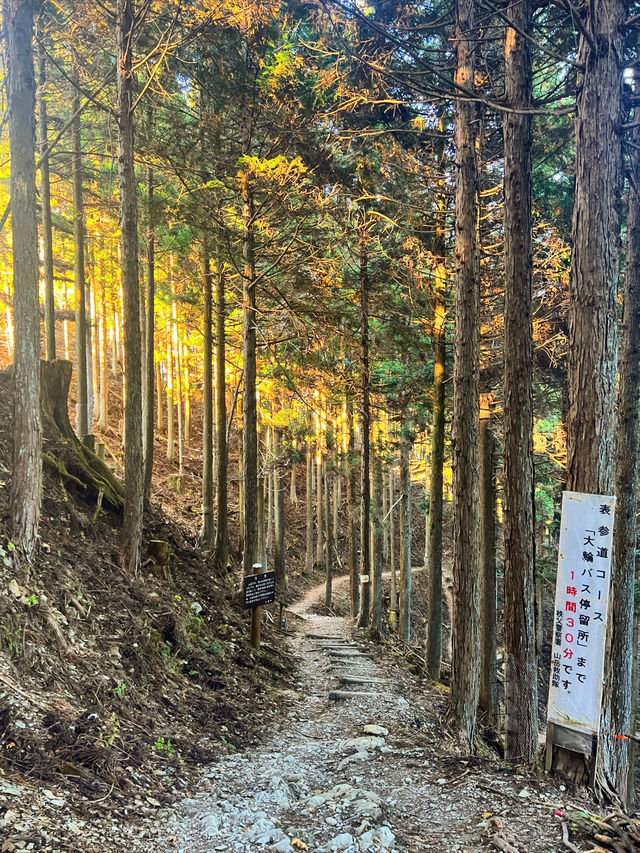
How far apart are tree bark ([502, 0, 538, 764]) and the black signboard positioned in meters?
4.51

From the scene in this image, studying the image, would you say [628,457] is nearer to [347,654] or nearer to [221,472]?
[347,654]

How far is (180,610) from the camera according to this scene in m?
8.34

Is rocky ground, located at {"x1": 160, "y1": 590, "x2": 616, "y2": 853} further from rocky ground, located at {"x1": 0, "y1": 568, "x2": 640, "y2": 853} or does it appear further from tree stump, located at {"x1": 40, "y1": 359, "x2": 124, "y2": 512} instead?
tree stump, located at {"x1": 40, "y1": 359, "x2": 124, "y2": 512}

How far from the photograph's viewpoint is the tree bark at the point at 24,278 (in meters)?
5.97

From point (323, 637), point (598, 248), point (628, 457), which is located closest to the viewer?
point (598, 248)

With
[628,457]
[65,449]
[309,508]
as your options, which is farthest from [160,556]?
[309,508]

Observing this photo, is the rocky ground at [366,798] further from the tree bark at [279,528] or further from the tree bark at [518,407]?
the tree bark at [279,528]

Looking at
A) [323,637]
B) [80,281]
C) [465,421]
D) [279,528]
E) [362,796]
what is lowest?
[323,637]

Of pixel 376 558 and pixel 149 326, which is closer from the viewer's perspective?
pixel 149 326

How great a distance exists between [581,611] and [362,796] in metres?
2.77

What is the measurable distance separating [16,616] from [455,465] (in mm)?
5593

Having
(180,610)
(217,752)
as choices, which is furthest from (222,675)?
(217,752)

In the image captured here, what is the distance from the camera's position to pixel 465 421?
23.5ft

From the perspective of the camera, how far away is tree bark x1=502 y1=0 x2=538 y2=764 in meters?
6.44
